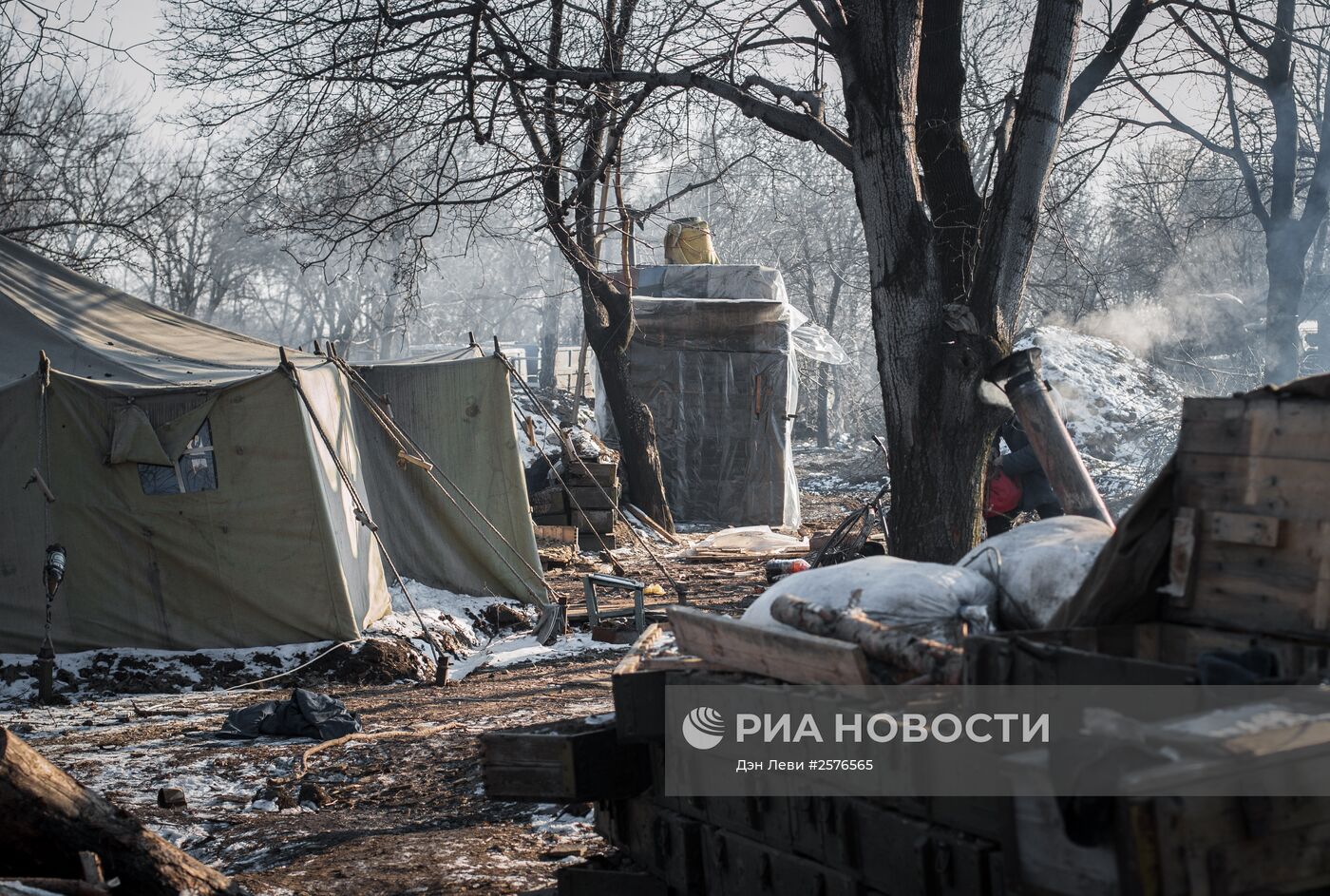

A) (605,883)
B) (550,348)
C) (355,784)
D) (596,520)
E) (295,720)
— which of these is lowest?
(355,784)

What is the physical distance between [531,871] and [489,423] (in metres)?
7.24

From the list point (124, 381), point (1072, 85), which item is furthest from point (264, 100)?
point (1072, 85)

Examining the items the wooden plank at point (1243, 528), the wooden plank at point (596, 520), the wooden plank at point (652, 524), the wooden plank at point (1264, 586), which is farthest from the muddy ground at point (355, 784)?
the wooden plank at point (652, 524)

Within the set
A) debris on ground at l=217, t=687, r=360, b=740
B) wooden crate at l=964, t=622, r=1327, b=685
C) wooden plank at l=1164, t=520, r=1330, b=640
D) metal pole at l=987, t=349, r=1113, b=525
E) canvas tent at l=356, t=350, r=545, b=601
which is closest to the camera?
wooden crate at l=964, t=622, r=1327, b=685

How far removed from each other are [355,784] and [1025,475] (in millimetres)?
4979

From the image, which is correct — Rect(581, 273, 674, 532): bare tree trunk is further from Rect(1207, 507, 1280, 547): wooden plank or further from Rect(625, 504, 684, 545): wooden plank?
Rect(1207, 507, 1280, 547): wooden plank

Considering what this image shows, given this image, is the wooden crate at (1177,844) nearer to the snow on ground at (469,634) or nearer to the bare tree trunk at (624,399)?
the snow on ground at (469,634)

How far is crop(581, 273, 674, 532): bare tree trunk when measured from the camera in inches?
648

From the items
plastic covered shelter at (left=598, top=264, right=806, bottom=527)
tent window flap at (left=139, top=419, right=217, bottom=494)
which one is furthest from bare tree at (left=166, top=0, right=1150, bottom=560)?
plastic covered shelter at (left=598, top=264, right=806, bottom=527)

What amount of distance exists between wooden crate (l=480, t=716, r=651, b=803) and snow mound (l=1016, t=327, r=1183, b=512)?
48.8 ft

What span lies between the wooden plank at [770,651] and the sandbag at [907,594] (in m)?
0.09

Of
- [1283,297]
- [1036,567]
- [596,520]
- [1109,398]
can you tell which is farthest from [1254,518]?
[1109,398]

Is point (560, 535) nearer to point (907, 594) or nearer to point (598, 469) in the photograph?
point (598, 469)

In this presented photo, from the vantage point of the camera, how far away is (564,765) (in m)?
3.74
